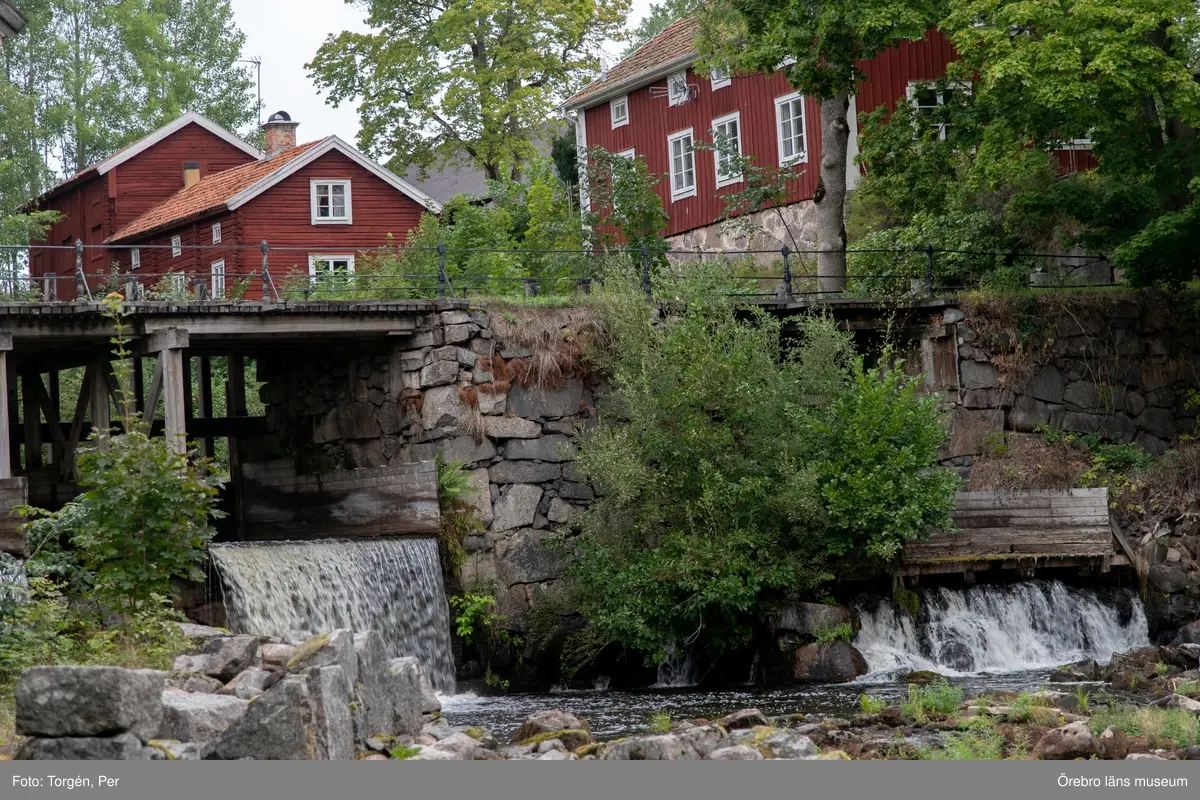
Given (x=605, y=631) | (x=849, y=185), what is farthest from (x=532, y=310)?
(x=849, y=185)

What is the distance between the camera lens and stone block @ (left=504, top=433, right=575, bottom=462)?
22.0 m

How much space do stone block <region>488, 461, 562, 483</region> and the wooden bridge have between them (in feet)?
→ 16.3

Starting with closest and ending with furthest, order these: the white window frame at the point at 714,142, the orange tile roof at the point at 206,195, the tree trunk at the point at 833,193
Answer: the tree trunk at the point at 833,193 < the white window frame at the point at 714,142 < the orange tile roof at the point at 206,195

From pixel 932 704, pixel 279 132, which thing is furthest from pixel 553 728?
pixel 279 132

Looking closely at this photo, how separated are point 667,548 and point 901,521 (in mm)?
2944

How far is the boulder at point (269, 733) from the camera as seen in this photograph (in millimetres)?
10250

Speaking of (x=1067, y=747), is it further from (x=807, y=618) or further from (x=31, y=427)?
(x=31, y=427)

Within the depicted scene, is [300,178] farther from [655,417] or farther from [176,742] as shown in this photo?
[176,742]

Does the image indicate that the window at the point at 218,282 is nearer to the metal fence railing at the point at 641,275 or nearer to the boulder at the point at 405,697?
the metal fence railing at the point at 641,275

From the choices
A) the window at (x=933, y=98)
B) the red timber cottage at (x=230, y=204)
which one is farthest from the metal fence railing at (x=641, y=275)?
the red timber cottage at (x=230, y=204)

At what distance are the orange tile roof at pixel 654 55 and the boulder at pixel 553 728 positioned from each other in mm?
22467

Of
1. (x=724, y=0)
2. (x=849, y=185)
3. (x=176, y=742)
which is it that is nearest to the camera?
(x=176, y=742)

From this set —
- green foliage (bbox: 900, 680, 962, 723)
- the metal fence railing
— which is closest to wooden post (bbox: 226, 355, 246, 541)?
the metal fence railing

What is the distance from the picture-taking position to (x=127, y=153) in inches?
1657
